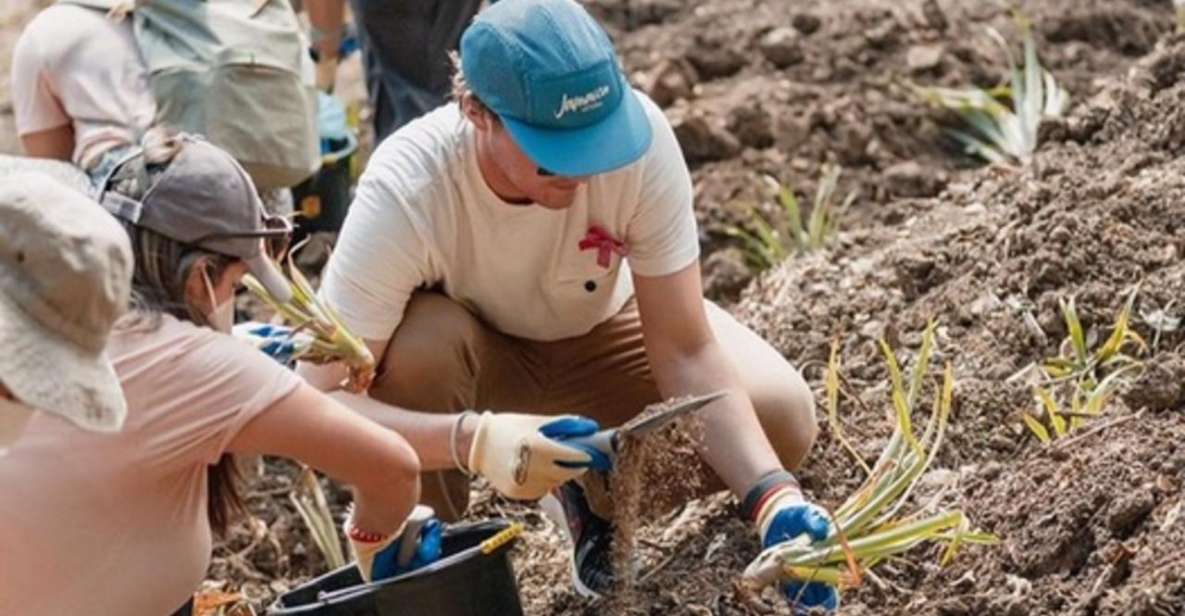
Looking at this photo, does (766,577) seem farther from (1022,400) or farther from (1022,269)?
(1022,269)

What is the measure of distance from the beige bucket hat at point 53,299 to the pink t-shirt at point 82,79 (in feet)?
5.12

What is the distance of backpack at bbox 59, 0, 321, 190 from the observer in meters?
4.46

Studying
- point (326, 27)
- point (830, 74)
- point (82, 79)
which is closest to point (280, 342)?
point (82, 79)

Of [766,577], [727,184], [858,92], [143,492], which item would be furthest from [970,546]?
[858,92]

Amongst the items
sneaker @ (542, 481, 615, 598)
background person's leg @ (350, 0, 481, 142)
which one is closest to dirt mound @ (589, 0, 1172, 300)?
background person's leg @ (350, 0, 481, 142)

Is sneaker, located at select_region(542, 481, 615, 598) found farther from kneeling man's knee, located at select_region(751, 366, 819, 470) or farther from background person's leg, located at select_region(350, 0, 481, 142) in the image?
background person's leg, located at select_region(350, 0, 481, 142)

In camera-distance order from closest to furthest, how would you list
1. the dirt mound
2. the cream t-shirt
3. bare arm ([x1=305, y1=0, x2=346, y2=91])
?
1. the cream t-shirt
2. bare arm ([x1=305, y1=0, x2=346, y2=91])
3. the dirt mound

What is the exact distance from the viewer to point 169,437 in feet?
10.2

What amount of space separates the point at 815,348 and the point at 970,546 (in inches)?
39.0

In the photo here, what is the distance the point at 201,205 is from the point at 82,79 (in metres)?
1.27

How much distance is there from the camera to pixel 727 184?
581 cm

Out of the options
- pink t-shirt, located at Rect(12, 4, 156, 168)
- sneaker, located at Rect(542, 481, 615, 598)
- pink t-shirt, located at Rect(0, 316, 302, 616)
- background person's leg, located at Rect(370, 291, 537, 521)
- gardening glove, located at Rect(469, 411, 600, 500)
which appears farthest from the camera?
pink t-shirt, located at Rect(12, 4, 156, 168)

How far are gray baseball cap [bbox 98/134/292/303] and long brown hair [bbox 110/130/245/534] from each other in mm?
11

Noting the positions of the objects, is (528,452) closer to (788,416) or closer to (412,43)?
(788,416)
